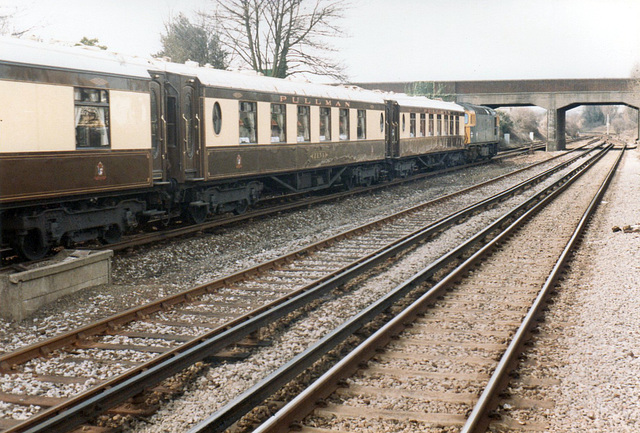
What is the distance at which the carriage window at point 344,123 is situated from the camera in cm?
2128

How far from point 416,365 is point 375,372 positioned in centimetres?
46

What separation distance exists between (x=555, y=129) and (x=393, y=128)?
134 ft

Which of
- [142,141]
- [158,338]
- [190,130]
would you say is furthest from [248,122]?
[158,338]

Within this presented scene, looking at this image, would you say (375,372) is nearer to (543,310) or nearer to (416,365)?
(416,365)

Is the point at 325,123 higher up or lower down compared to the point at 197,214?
higher up

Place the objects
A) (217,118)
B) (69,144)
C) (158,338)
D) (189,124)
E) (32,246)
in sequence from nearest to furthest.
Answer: (158,338), (69,144), (32,246), (189,124), (217,118)

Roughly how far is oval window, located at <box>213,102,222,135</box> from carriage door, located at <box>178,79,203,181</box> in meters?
0.60

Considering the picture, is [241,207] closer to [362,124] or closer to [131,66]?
[131,66]

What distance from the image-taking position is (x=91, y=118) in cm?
1130

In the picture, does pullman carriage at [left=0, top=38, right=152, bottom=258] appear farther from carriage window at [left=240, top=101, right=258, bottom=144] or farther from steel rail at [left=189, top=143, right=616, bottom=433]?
steel rail at [left=189, top=143, right=616, bottom=433]

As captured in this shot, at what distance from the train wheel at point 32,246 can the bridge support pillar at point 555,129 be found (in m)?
55.4

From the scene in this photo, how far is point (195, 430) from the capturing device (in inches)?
182

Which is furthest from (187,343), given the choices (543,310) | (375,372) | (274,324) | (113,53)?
(113,53)

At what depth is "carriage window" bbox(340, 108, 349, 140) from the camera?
69.8 feet
